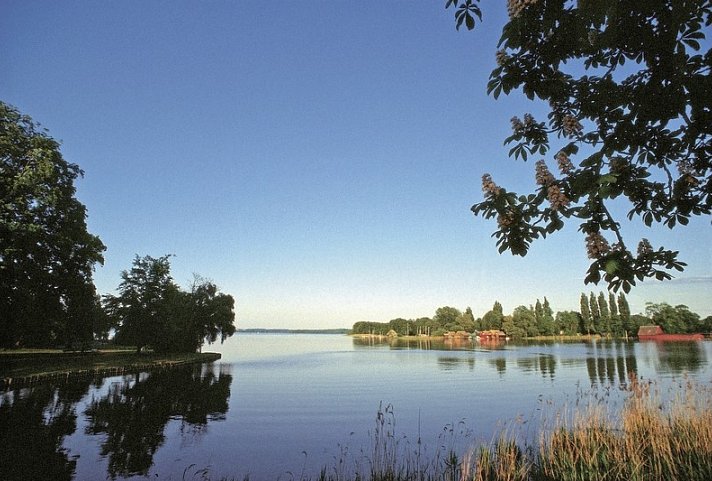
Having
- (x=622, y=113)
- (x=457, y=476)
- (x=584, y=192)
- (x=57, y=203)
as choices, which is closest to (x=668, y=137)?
(x=622, y=113)

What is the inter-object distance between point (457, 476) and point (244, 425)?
42.9ft

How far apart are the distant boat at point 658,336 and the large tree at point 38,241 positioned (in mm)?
141439

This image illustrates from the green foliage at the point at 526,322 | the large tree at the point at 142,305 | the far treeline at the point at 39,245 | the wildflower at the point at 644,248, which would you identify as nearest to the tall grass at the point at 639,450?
the wildflower at the point at 644,248

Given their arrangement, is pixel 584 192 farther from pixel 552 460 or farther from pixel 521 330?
pixel 521 330

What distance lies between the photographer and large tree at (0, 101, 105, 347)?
2653 cm

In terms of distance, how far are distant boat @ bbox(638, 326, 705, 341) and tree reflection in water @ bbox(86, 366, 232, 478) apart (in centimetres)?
13157

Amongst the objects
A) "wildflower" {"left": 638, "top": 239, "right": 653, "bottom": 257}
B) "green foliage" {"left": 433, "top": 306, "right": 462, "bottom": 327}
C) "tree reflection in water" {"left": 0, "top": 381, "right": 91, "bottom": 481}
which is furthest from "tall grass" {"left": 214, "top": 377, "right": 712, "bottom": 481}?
"green foliage" {"left": 433, "top": 306, "right": 462, "bottom": 327}

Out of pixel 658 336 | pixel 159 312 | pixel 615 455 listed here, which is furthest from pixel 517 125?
pixel 658 336

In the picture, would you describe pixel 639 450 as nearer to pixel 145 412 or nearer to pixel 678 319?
pixel 145 412

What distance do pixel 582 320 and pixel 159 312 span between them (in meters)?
142

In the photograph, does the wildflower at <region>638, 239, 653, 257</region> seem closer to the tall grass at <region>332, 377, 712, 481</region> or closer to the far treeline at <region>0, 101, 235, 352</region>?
the tall grass at <region>332, 377, 712, 481</region>

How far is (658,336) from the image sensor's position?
403ft

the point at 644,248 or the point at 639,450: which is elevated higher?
the point at 644,248

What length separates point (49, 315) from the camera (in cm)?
3017
